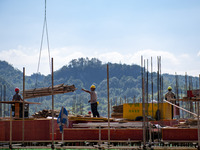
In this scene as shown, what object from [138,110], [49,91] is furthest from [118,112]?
[49,91]

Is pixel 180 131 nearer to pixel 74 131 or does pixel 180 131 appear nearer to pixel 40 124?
pixel 74 131

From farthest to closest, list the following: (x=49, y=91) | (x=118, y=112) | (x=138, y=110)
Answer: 1. (x=118, y=112)
2. (x=138, y=110)
3. (x=49, y=91)

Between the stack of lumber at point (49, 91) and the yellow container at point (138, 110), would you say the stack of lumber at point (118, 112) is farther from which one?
the stack of lumber at point (49, 91)

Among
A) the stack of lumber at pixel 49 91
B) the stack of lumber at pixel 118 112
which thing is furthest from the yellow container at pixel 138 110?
the stack of lumber at pixel 49 91

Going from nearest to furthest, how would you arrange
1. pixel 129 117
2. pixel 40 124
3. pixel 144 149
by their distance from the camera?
pixel 144 149
pixel 40 124
pixel 129 117

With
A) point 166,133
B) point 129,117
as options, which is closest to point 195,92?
point 129,117

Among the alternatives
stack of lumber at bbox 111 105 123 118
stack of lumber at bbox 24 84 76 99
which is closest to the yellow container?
stack of lumber at bbox 111 105 123 118

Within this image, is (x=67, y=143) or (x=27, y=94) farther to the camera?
(x=27, y=94)

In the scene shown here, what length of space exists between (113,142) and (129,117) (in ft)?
22.2

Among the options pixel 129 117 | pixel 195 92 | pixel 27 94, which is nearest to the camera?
pixel 27 94

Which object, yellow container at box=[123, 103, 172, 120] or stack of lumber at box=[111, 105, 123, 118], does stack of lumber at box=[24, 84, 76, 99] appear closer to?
yellow container at box=[123, 103, 172, 120]

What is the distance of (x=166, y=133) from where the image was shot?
49.5ft

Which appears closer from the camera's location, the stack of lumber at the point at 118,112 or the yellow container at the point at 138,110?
the yellow container at the point at 138,110

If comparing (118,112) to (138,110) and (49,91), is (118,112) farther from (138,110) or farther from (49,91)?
(49,91)
